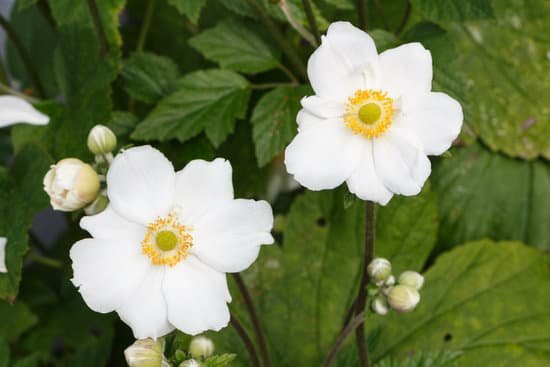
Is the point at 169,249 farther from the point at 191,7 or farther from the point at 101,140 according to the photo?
the point at 191,7

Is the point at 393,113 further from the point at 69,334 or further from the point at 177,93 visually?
the point at 69,334

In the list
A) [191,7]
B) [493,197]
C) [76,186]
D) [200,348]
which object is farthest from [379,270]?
[493,197]

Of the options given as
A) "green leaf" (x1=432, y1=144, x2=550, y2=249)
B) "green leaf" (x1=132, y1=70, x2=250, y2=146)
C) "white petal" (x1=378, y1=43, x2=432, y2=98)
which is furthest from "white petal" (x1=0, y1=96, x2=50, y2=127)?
"green leaf" (x1=432, y1=144, x2=550, y2=249)

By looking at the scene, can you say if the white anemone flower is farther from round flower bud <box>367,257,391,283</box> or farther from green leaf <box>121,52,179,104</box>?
green leaf <box>121,52,179,104</box>

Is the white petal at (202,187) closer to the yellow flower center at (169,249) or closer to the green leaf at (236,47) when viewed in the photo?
the yellow flower center at (169,249)

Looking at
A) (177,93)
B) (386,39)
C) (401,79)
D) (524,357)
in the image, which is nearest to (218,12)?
(177,93)
